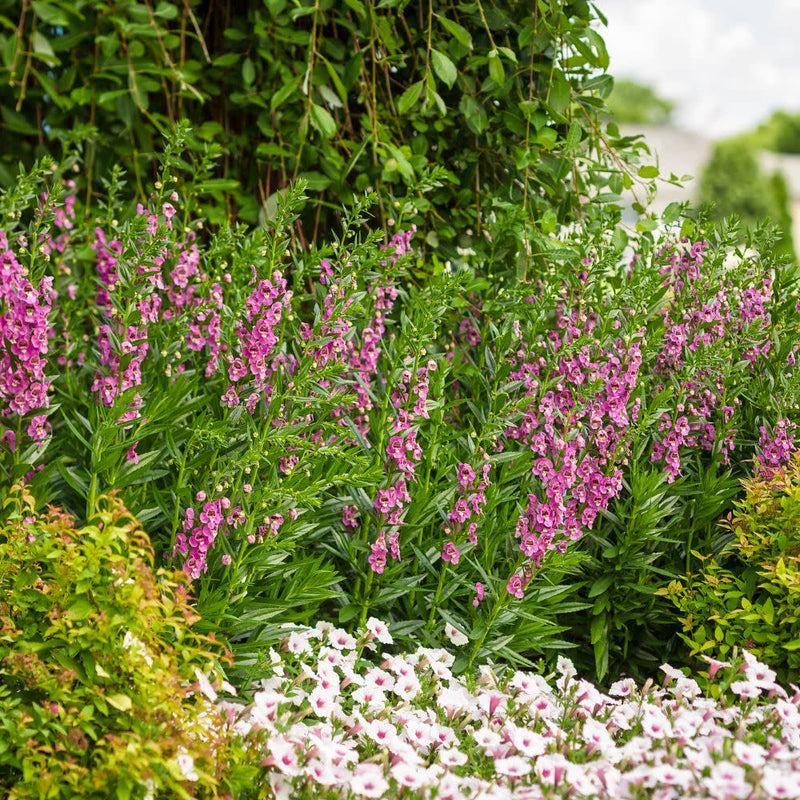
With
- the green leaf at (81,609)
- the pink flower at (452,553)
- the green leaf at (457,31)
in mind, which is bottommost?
the green leaf at (81,609)

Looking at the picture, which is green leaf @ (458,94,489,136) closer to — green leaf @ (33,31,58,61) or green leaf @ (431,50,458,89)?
green leaf @ (431,50,458,89)

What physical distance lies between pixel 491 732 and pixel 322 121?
2.30 metres

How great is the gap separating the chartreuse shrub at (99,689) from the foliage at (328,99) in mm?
1985

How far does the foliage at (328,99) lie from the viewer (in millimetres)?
3791

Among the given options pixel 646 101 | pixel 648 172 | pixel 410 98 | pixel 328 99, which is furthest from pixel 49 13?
pixel 646 101

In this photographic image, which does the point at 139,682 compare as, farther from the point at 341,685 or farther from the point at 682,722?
the point at 682,722

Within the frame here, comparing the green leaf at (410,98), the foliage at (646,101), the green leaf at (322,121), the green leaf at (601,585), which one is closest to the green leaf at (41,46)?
the green leaf at (322,121)

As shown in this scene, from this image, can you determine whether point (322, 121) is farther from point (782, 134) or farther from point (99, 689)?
point (782, 134)

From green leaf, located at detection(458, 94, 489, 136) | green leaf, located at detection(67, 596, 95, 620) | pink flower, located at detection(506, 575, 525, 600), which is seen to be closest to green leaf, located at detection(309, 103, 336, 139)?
green leaf, located at detection(458, 94, 489, 136)

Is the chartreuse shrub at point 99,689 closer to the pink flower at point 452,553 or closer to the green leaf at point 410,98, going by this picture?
the pink flower at point 452,553

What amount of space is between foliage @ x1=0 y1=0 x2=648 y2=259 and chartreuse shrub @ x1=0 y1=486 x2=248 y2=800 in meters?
1.99

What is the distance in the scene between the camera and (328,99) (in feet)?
12.4

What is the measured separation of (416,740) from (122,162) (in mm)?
3000

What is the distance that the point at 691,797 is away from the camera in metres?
2.01
